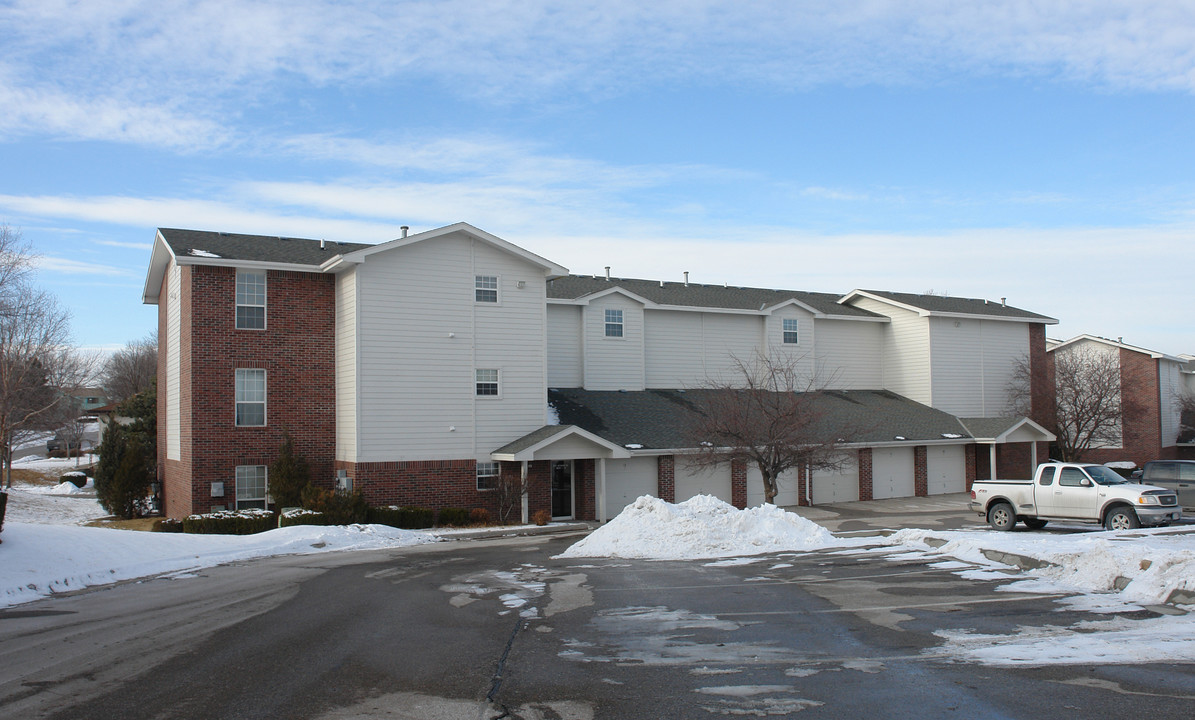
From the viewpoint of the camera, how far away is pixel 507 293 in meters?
28.7

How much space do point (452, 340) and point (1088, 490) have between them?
1784 cm

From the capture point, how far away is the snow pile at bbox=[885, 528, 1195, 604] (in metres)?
12.0

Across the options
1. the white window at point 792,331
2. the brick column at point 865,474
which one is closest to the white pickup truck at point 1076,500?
the brick column at point 865,474

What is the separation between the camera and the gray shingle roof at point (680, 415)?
30391mm

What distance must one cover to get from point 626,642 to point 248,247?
22.1 meters

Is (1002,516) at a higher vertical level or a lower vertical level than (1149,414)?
lower

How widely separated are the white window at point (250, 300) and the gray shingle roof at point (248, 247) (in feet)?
1.97

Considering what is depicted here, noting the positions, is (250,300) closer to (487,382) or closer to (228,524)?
(228,524)

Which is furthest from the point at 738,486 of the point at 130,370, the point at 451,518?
the point at 130,370

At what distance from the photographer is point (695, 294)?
125ft

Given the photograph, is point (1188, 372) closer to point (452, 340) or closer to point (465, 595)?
point (452, 340)

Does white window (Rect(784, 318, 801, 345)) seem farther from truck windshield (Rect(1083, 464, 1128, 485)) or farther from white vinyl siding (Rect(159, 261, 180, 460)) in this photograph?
white vinyl siding (Rect(159, 261, 180, 460))

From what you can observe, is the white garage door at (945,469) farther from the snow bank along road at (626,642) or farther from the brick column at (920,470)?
the snow bank along road at (626,642)

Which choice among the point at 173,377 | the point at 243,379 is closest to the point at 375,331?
the point at 243,379
